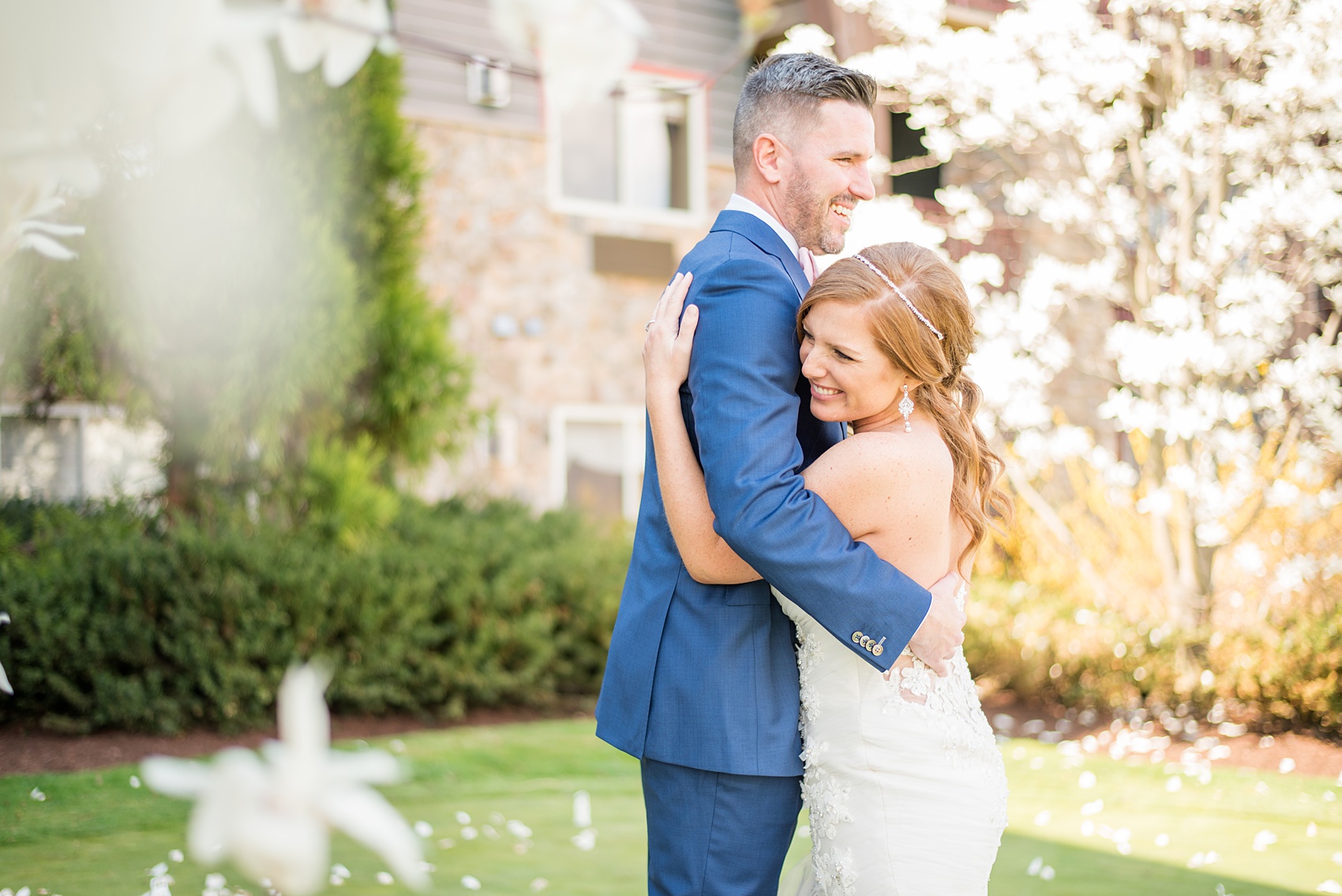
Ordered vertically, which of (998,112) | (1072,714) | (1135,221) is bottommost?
(1072,714)

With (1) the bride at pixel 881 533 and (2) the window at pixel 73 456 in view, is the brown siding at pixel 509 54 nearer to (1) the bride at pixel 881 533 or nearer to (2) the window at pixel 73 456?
(2) the window at pixel 73 456

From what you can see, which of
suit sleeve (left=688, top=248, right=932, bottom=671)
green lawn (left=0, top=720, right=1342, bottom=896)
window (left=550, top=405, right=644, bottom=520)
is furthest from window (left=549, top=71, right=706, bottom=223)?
suit sleeve (left=688, top=248, right=932, bottom=671)

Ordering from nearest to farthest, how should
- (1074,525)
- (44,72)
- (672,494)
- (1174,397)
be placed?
(44,72)
(672,494)
(1174,397)
(1074,525)

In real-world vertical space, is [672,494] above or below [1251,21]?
below

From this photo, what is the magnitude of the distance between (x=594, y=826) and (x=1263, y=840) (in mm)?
2614

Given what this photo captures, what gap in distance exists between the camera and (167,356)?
6.89 m

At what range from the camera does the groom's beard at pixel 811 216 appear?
220cm

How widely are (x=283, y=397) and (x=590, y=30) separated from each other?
629cm

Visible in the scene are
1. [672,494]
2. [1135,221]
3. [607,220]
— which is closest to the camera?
[672,494]

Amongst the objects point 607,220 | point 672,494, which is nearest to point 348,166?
point 607,220

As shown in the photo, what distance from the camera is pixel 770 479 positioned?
73.4 inches

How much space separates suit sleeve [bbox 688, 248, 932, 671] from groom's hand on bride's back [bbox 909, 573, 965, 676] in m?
0.08

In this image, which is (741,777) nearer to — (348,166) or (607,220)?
(348,166)

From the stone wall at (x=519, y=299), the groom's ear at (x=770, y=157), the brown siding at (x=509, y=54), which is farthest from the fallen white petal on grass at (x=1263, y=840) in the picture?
the stone wall at (x=519, y=299)
